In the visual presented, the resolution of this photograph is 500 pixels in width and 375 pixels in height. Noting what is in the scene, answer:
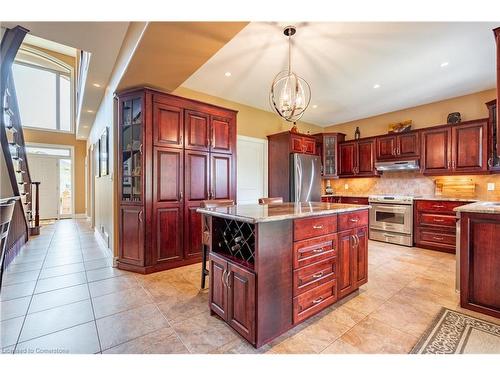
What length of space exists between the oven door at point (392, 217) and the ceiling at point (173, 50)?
14.1 ft

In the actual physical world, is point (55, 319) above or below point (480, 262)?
below

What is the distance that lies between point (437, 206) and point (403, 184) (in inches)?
40.8

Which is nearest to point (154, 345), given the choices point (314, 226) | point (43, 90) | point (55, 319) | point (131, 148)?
point (55, 319)

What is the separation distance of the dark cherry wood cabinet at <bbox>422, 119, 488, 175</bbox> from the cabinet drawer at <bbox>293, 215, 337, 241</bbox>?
358 cm

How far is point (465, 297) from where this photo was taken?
84.0 inches

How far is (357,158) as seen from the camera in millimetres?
5441

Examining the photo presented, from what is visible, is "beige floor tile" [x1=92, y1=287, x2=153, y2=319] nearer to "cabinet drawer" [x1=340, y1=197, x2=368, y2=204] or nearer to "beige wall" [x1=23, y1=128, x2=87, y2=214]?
"cabinet drawer" [x1=340, y1=197, x2=368, y2=204]

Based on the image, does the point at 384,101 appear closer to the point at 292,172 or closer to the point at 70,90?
the point at 292,172

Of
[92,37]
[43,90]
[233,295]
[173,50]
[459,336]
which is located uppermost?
[43,90]

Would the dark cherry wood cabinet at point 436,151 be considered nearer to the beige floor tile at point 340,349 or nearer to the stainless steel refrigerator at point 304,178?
the stainless steel refrigerator at point 304,178

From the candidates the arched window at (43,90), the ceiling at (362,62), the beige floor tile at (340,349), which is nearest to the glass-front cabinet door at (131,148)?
the ceiling at (362,62)

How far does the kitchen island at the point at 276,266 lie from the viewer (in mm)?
1568

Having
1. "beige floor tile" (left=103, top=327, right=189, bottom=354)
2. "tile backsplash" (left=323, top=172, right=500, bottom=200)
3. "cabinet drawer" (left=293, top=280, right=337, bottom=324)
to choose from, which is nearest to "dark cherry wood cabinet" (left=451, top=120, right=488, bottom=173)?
"tile backsplash" (left=323, top=172, right=500, bottom=200)

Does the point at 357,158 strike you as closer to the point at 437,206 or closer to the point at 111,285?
the point at 437,206
